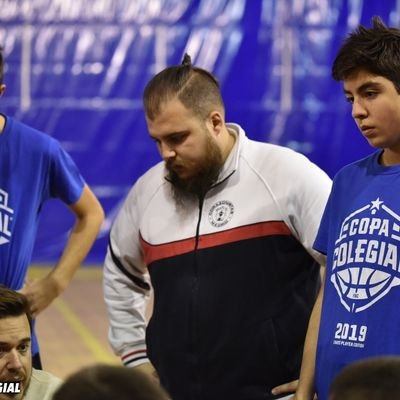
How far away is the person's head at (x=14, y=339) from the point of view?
11.1 ft

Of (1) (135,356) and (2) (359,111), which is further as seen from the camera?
(1) (135,356)

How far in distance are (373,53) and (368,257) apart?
55cm

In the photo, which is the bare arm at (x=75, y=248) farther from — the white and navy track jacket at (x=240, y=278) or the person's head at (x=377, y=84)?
the person's head at (x=377, y=84)

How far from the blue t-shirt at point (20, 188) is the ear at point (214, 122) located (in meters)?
0.79

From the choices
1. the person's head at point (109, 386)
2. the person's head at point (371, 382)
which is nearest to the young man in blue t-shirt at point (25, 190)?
the person's head at point (109, 386)

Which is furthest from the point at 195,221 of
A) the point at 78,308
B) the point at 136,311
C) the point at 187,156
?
the point at 78,308

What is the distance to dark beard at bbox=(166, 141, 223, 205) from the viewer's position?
12.0 ft

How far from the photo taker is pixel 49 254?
11.2 meters

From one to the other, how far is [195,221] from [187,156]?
22 centimetres

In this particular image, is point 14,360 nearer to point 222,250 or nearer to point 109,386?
point 222,250

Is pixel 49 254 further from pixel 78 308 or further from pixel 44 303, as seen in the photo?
pixel 44 303

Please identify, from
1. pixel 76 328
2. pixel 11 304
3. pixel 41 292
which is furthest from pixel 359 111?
pixel 76 328

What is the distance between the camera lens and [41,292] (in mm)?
4340

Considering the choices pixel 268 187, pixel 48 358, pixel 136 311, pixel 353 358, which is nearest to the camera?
pixel 353 358
